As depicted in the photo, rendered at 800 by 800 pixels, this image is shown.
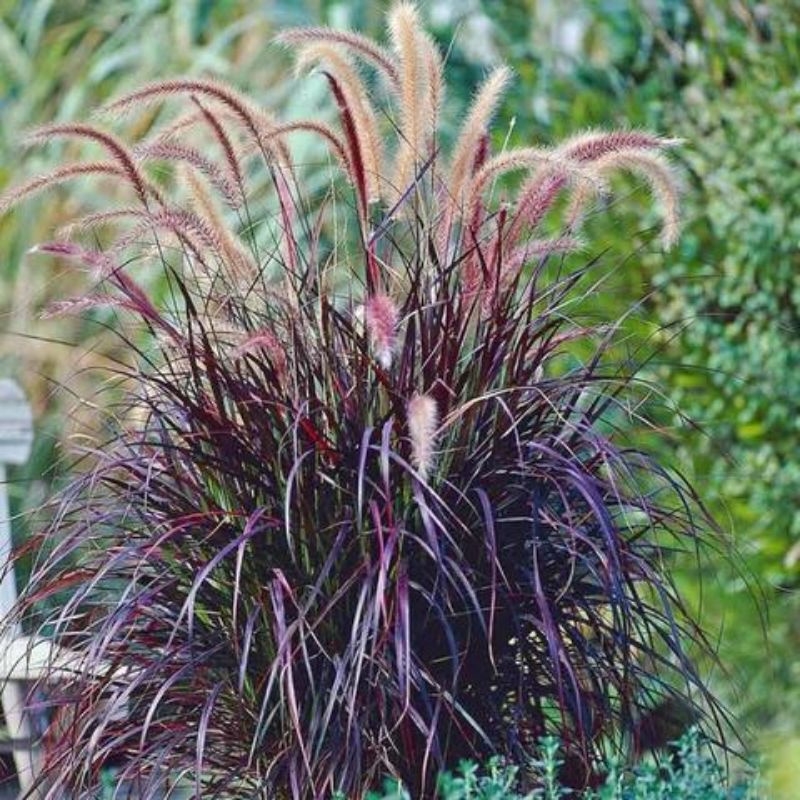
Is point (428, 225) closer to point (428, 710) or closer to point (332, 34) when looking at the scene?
point (332, 34)

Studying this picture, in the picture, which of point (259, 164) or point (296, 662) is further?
point (259, 164)

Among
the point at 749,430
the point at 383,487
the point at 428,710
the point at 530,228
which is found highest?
the point at 530,228

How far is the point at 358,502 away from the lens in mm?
2461

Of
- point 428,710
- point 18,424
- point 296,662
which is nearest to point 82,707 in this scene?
point 296,662

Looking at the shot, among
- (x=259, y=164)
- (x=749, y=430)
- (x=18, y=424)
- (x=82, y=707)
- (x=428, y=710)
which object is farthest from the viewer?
(x=259, y=164)

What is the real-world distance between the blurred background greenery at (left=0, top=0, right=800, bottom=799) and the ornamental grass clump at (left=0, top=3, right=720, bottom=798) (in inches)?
82.1

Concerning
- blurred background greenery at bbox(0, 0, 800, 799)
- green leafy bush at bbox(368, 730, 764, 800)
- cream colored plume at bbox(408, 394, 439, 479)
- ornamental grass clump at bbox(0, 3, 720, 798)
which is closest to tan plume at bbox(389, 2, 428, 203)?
ornamental grass clump at bbox(0, 3, 720, 798)

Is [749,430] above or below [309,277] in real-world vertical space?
below

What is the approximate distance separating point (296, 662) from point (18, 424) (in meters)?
1.70

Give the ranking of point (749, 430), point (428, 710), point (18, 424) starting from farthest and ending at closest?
1. point (749, 430)
2. point (18, 424)
3. point (428, 710)

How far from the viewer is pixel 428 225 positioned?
105 inches

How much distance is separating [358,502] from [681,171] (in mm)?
3393

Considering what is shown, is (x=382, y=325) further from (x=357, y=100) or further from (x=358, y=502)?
(x=357, y=100)

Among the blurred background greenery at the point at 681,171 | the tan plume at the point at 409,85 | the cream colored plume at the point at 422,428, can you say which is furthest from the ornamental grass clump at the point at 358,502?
the blurred background greenery at the point at 681,171
